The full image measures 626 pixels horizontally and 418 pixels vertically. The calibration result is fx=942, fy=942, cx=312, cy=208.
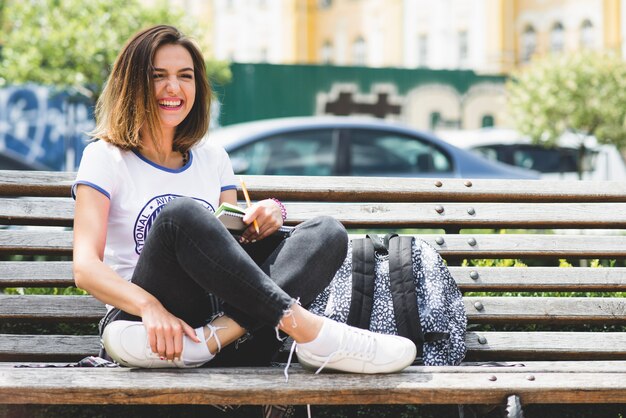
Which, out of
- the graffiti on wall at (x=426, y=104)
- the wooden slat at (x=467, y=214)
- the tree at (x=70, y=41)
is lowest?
the wooden slat at (x=467, y=214)

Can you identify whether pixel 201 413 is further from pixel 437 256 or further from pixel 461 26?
pixel 461 26

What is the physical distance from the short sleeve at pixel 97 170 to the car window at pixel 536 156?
11235 millimetres

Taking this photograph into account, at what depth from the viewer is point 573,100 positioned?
805 inches

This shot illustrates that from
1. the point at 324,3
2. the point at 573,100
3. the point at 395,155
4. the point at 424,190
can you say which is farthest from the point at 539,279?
the point at 324,3

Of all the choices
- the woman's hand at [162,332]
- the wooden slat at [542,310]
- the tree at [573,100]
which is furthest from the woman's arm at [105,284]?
the tree at [573,100]

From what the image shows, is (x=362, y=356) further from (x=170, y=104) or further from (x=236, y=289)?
(x=170, y=104)

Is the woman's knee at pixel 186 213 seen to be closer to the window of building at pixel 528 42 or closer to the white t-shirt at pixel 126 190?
the white t-shirt at pixel 126 190

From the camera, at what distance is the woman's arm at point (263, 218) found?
329 cm

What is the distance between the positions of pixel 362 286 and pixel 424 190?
810 millimetres

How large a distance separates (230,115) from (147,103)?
70.4ft

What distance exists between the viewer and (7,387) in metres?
2.78

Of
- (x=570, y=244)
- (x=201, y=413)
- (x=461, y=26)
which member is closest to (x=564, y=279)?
(x=570, y=244)

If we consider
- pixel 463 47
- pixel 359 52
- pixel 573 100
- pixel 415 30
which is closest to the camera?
pixel 573 100

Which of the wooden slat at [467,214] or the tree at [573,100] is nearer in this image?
the wooden slat at [467,214]
